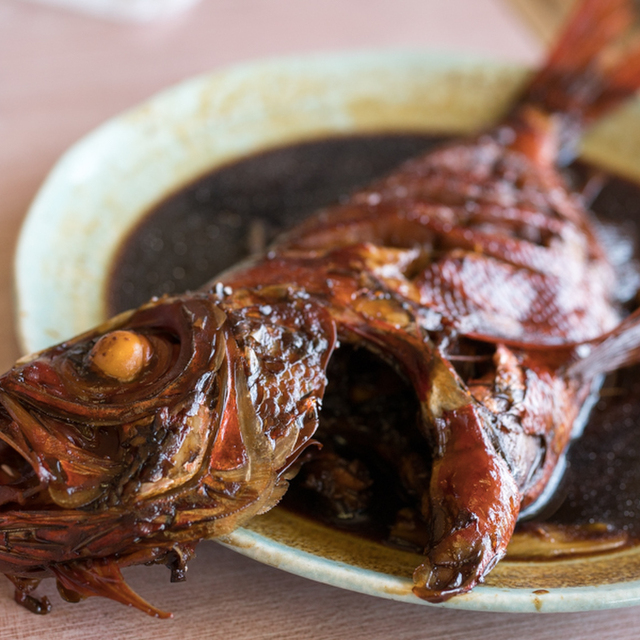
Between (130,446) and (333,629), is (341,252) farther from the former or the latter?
(333,629)

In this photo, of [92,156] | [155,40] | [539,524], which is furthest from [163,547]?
[155,40]

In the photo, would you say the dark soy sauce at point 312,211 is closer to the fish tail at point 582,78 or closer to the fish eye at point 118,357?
the fish tail at point 582,78

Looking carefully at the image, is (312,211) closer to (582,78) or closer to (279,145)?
(279,145)

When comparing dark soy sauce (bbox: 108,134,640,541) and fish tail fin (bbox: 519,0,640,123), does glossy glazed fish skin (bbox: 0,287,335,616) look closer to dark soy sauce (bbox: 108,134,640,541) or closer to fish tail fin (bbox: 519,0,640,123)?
dark soy sauce (bbox: 108,134,640,541)

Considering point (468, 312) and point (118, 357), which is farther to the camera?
point (468, 312)

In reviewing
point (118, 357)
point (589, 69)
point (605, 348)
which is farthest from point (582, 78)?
point (118, 357)
